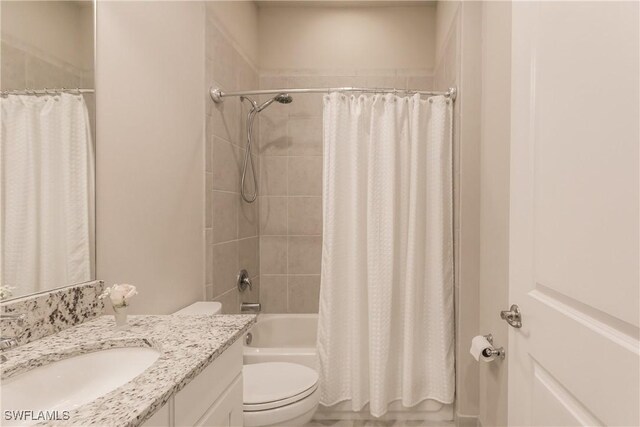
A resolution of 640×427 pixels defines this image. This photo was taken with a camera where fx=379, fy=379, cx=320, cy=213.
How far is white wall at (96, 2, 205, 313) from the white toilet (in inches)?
10.9

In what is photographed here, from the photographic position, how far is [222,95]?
216cm

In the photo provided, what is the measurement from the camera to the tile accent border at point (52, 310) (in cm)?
91

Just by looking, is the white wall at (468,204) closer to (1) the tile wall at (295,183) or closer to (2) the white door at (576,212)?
(2) the white door at (576,212)

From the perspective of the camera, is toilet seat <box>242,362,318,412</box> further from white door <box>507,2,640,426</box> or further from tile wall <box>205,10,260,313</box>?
white door <box>507,2,640,426</box>

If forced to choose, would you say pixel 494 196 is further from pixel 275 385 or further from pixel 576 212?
pixel 275 385

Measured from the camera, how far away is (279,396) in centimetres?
154

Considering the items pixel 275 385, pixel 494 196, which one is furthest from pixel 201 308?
pixel 494 196

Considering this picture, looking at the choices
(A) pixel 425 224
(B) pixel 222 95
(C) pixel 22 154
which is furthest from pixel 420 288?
(C) pixel 22 154

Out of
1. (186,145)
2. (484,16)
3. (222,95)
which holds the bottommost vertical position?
(186,145)

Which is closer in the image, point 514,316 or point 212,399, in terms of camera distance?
point 212,399

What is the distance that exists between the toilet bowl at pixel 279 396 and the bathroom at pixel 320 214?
1 cm

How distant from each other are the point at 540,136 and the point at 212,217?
63.9 inches

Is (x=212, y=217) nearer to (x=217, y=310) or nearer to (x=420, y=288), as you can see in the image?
(x=217, y=310)

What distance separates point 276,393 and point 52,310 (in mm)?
922
